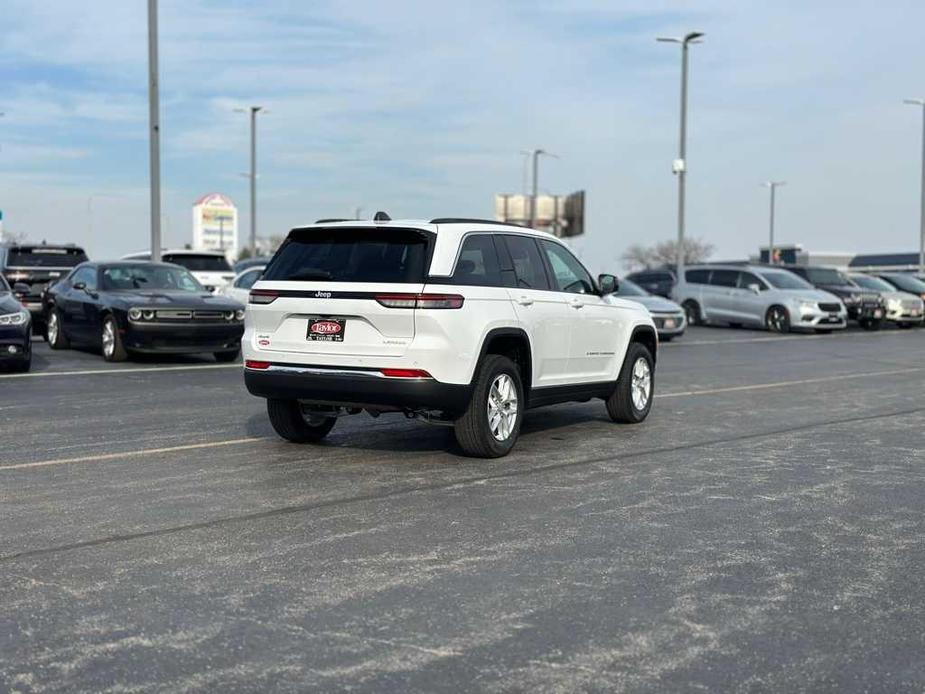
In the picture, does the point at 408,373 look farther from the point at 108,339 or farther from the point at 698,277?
the point at 698,277

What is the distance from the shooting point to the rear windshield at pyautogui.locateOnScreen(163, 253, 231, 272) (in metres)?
24.8

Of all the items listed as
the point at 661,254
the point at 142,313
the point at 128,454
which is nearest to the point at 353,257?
the point at 128,454

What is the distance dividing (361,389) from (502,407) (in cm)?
118

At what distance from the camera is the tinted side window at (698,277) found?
31322mm

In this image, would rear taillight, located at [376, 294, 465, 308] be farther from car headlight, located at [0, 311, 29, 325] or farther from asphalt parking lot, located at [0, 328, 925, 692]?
car headlight, located at [0, 311, 29, 325]

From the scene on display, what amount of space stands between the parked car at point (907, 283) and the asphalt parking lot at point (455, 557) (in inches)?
1012

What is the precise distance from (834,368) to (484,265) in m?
10.9

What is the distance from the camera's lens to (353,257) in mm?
Result: 8352

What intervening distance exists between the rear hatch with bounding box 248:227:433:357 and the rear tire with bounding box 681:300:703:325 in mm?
23622

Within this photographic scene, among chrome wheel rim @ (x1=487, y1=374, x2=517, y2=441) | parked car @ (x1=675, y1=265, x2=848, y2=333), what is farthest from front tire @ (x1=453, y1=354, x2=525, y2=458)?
parked car @ (x1=675, y1=265, x2=848, y2=333)

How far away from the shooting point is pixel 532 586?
5090 mm

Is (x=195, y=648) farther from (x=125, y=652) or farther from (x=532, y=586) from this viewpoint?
(x=532, y=586)

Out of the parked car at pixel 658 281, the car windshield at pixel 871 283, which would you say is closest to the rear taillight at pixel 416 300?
the parked car at pixel 658 281

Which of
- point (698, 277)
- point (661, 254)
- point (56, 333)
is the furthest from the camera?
point (661, 254)
